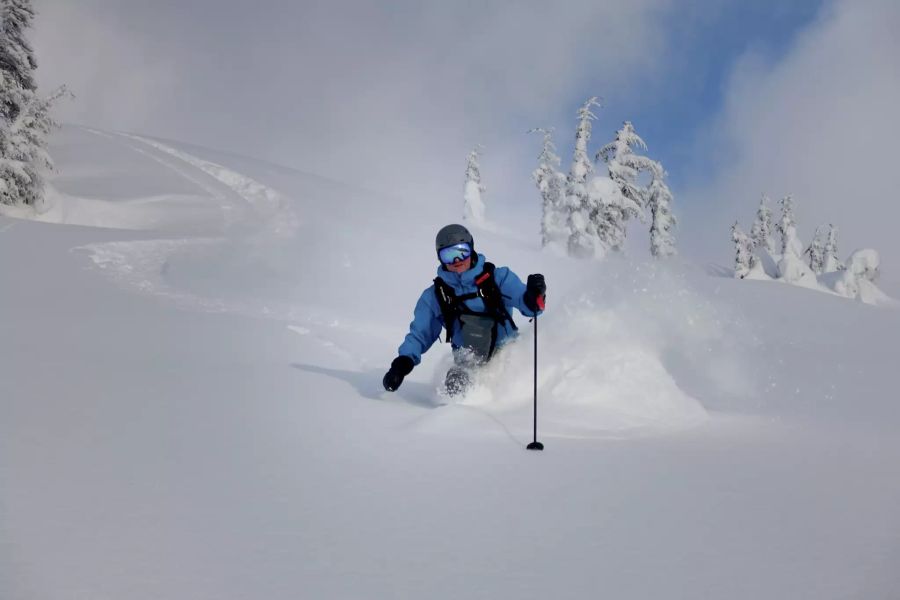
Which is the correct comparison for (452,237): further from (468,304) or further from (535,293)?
(535,293)

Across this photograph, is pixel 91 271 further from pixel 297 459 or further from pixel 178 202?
pixel 178 202

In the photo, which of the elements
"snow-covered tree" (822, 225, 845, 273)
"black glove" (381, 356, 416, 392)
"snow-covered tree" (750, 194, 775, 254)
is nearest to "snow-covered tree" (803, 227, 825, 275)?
"snow-covered tree" (822, 225, 845, 273)

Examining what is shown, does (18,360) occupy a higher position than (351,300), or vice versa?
(351,300)

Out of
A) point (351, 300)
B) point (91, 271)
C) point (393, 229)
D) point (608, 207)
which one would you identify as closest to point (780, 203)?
point (608, 207)

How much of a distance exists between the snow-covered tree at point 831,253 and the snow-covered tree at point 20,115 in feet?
219

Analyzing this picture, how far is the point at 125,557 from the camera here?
63.1 inches

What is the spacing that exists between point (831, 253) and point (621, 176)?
134ft

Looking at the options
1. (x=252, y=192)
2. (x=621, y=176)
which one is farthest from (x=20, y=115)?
(x=621, y=176)

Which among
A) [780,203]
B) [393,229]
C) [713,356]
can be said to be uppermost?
[780,203]

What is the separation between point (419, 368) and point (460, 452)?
16.3 ft

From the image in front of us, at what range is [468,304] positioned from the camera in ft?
17.8

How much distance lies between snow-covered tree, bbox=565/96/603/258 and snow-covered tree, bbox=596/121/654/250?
1071mm

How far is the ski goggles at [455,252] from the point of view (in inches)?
202

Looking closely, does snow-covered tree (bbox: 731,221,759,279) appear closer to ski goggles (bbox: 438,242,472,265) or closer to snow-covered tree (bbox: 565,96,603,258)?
snow-covered tree (bbox: 565,96,603,258)
